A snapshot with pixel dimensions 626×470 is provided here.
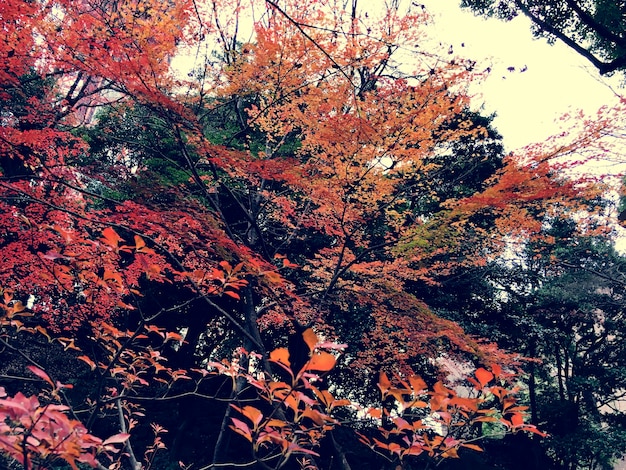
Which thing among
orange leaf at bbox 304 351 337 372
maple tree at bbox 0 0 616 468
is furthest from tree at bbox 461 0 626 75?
orange leaf at bbox 304 351 337 372

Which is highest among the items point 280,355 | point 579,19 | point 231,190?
point 579,19

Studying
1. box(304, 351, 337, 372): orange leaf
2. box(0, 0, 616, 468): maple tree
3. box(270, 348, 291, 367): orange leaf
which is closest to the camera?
box(304, 351, 337, 372): orange leaf

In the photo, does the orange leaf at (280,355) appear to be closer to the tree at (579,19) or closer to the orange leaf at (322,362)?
the orange leaf at (322,362)

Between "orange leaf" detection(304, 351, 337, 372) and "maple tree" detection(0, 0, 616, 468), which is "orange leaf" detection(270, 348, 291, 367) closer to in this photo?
"orange leaf" detection(304, 351, 337, 372)

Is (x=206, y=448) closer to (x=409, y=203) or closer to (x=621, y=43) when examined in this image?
(x=409, y=203)

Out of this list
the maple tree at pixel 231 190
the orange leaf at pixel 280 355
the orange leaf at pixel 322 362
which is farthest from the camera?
the maple tree at pixel 231 190

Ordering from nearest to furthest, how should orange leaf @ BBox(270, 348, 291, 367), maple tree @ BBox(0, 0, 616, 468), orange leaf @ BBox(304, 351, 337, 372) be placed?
1. orange leaf @ BBox(304, 351, 337, 372)
2. orange leaf @ BBox(270, 348, 291, 367)
3. maple tree @ BBox(0, 0, 616, 468)

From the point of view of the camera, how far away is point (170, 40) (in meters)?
5.65

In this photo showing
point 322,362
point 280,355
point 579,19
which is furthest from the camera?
point 579,19

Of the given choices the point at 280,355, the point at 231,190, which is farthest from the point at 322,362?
the point at 231,190

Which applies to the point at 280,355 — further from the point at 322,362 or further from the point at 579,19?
the point at 579,19

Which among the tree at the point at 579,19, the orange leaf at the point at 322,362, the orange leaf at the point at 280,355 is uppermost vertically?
the tree at the point at 579,19

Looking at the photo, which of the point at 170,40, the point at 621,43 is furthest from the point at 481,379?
the point at 170,40

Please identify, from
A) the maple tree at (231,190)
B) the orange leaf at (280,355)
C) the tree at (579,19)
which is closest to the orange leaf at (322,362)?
the orange leaf at (280,355)
